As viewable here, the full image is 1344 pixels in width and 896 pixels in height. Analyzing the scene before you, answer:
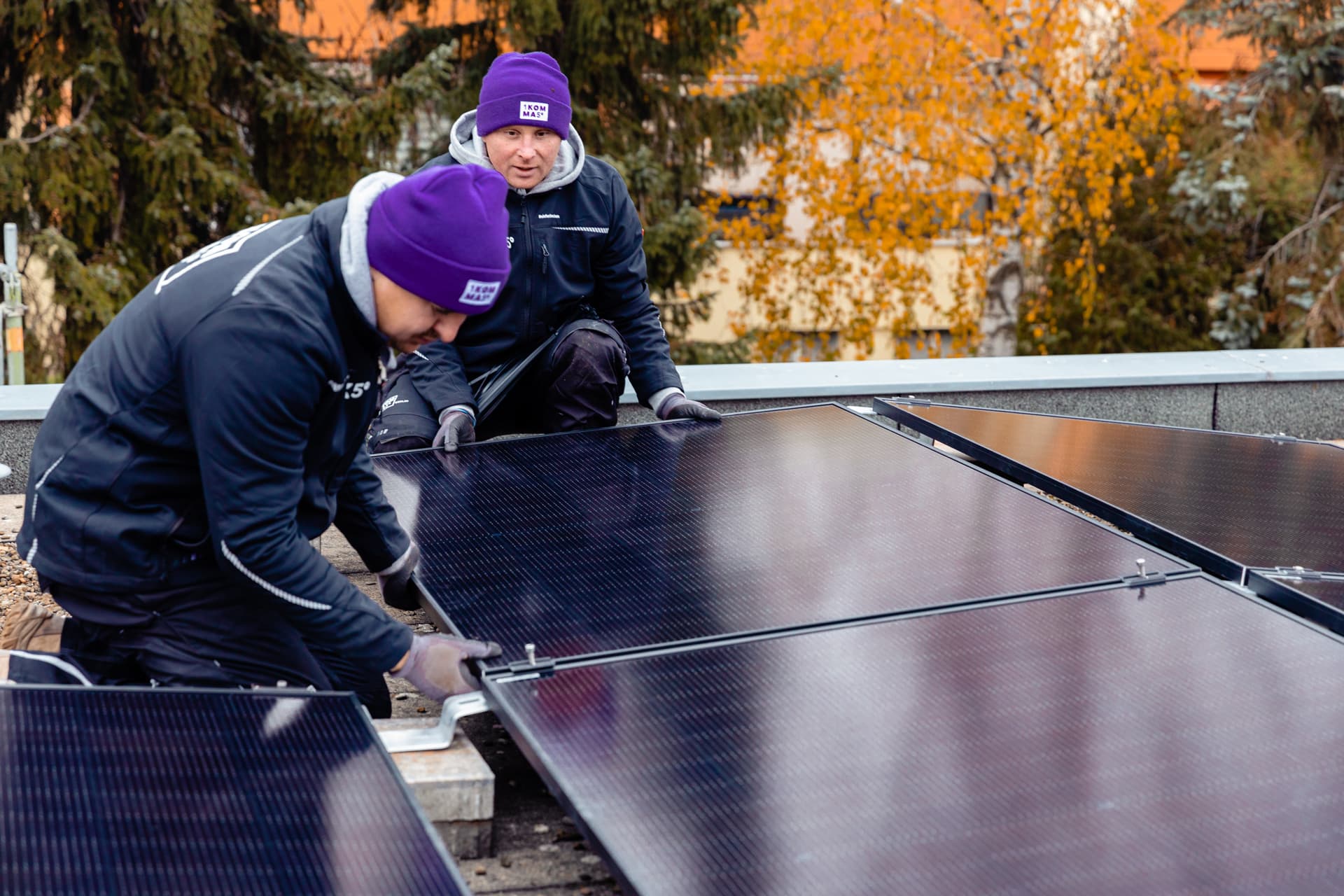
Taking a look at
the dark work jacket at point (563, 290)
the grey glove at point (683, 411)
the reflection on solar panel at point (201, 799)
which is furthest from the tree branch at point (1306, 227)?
the reflection on solar panel at point (201, 799)

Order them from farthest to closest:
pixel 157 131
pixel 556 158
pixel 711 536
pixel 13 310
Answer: pixel 157 131
pixel 13 310
pixel 556 158
pixel 711 536

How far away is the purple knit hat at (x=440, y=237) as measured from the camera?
2.46 m

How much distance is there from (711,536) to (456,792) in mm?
1127

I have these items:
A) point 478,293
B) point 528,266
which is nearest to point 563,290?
point 528,266

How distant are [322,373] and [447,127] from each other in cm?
1065

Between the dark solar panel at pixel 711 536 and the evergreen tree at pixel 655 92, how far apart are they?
818cm

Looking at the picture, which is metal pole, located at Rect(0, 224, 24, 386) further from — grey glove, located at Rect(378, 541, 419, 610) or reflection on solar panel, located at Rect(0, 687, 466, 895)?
reflection on solar panel, located at Rect(0, 687, 466, 895)

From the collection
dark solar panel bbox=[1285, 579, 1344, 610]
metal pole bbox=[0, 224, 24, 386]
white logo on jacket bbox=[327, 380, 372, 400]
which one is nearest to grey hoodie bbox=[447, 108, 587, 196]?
white logo on jacket bbox=[327, 380, 372, 400]

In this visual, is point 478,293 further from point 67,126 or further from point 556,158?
point 67,126

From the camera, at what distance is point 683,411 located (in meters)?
4.85

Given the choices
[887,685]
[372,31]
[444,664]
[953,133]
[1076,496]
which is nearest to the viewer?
[887,685]

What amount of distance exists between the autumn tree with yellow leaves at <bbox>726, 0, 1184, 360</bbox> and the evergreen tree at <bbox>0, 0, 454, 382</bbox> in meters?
4.90

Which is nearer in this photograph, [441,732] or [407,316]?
[407,316]

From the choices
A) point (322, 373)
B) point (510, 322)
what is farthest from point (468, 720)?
point (510, 322)
